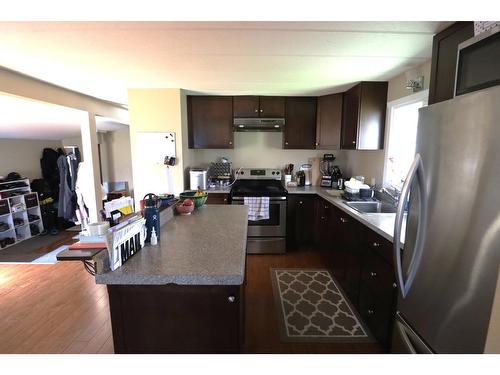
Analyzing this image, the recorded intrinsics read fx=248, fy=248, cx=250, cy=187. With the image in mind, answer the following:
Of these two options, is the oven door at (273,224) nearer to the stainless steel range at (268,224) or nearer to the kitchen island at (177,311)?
the stainless steel range at (268,224)

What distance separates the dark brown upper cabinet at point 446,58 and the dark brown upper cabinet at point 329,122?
1.76 m

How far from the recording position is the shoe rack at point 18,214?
3.87 m

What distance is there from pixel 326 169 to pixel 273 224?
1.21m

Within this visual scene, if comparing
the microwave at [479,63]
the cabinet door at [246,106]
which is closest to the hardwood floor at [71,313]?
the microwave at [479,63]

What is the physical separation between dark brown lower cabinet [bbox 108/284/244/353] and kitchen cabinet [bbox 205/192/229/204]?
211cm

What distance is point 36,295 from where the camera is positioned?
239 centimetres

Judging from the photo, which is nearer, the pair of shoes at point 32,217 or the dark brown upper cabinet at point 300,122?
the dark brown upper cabinet at point 300,122

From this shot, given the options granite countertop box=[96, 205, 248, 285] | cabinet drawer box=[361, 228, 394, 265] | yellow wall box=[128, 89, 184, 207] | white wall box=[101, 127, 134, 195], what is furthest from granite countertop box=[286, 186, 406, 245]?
white wall box=[101, 127, 134, 195]

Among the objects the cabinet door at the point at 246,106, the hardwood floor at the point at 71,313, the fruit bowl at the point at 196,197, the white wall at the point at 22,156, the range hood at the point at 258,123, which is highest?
the cabinet door at the point at 246,106

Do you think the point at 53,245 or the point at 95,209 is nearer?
the point at 95,209
